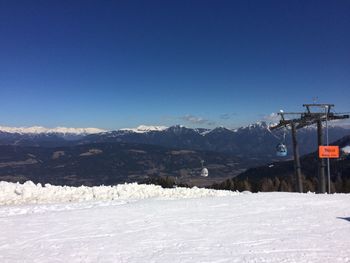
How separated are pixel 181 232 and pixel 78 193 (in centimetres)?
1261

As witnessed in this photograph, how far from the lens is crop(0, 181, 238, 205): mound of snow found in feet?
71.2

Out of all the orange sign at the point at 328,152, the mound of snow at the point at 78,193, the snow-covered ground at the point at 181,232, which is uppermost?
the orange sign at the point at 328,152

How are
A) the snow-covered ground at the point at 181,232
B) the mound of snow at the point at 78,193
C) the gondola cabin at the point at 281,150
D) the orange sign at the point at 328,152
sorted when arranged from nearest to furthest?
the snow-covered ground at the point at 181,232 → the mound of snow at the point at 78,193 → the orange sign at the point at 328,152 → the gondola cabin at the point at 281,150

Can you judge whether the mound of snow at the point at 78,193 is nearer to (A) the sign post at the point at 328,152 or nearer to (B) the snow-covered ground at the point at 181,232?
(B) the snow-covered ground at the point at 181,232

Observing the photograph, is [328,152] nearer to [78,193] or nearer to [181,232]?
[78,193]

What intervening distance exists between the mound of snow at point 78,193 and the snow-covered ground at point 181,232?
2.66 metres

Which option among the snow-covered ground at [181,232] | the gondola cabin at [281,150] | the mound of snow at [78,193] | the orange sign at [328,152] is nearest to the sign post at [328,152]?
the orange sign at [328,152]

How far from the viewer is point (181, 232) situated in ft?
41.0

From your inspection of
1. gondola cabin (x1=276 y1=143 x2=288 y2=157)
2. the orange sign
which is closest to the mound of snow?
the orange sign

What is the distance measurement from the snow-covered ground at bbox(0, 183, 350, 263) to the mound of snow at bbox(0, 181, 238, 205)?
2.66m

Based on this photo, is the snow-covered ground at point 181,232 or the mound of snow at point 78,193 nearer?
the snow-covered ground at point 181,232

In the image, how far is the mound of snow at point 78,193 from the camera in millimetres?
21688

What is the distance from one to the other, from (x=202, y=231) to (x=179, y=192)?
519 inches

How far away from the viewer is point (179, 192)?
25.8m
